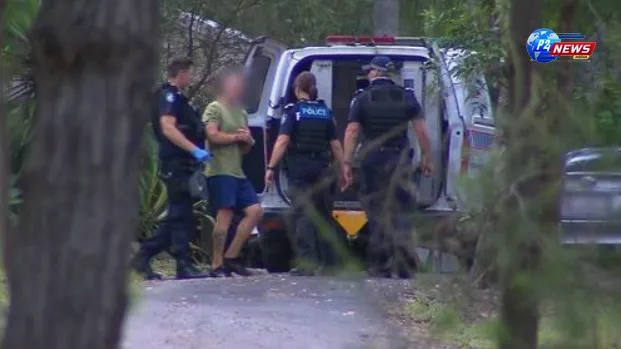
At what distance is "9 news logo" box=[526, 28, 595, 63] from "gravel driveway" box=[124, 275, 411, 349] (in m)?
1.51

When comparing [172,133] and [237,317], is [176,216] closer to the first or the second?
[172,133]

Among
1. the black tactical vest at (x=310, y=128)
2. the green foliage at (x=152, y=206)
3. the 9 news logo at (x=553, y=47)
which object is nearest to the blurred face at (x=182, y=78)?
the black tactical vest at (x=310, y=128)

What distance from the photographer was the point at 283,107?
11.0 metres

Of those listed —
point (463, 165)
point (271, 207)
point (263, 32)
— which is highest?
point (263, 32)

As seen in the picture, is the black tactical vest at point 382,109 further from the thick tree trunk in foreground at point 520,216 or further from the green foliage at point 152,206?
the thick tree trunk in foreground at point 520,216

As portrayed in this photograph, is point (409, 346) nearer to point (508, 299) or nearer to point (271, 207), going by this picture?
point (508, 299)

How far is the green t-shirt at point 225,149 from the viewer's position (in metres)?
10.1

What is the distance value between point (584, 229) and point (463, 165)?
0.50m

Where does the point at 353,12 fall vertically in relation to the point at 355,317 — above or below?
above

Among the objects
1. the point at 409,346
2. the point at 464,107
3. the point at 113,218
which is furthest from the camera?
the point at 464,107

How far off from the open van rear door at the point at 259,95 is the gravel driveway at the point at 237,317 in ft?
7.56

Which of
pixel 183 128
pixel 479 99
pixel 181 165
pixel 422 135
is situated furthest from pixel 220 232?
pixel 479 99

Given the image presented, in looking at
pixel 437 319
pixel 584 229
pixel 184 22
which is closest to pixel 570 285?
pixel 584 229

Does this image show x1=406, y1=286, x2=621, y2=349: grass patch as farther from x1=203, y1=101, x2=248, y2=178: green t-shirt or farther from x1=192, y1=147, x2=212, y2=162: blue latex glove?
x1=203, y1=101, x2=248, y2=178: green t-shirt
